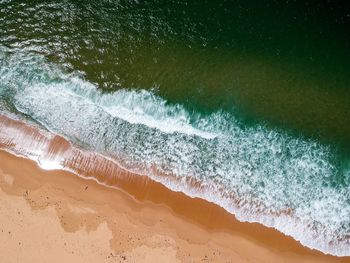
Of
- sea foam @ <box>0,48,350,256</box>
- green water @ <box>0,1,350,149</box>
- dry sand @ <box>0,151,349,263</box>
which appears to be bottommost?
dry sand @ <box>0,151,349,263</box>

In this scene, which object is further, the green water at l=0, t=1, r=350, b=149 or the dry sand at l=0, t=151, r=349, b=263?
the green water at l=0, t=1, r=350, b=149

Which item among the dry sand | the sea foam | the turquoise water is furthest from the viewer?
the turquoise water

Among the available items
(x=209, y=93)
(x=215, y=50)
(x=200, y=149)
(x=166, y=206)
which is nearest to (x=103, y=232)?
(x=166, y=206)

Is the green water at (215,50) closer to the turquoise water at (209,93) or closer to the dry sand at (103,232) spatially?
the turquoise water at (209,93)

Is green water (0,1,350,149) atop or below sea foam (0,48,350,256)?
atop

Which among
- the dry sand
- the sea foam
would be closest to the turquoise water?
the sea foam

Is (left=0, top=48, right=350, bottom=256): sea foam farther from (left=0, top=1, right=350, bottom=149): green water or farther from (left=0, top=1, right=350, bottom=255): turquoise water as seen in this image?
(left=0, top=1, right=350, bottom=149): green water
